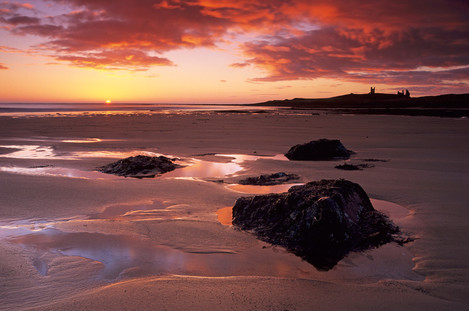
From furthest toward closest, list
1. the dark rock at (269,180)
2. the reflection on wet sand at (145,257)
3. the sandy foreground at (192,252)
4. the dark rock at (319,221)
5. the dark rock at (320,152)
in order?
1. the dark rock at (320,152)
2. the dark rock at (269,180)
3. the dark rock at (319,221)
4. the reflection on wet sand at (145,257)
5. the sandy foreground at (192,252)

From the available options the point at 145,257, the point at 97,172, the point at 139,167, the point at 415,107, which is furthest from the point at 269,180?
the point at 415,107

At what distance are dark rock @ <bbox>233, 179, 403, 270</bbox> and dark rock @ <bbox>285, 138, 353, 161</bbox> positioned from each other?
5022 mm

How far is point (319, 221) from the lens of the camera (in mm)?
3574

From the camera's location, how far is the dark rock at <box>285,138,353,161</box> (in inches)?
370

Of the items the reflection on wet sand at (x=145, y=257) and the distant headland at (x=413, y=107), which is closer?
the reflection on wet sand at (x=145, y=257)

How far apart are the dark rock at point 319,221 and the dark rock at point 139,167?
364 centimetres

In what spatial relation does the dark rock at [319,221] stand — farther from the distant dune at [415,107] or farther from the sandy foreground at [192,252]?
the distant dune at [415,107]

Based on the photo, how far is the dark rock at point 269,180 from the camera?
256 inches

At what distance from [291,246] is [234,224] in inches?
35.3

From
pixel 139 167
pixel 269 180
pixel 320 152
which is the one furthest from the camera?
pixel 320 152

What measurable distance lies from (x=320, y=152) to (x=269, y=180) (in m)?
3.40

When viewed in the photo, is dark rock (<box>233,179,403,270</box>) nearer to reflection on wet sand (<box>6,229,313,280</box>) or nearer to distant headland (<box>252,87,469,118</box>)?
reflection on wet sand (<box>6,229,313,280</box>)

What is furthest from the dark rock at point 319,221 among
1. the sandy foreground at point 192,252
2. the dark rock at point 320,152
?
the dark rock at point 320,152

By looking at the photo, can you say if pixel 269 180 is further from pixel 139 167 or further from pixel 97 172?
pixel 97 172
